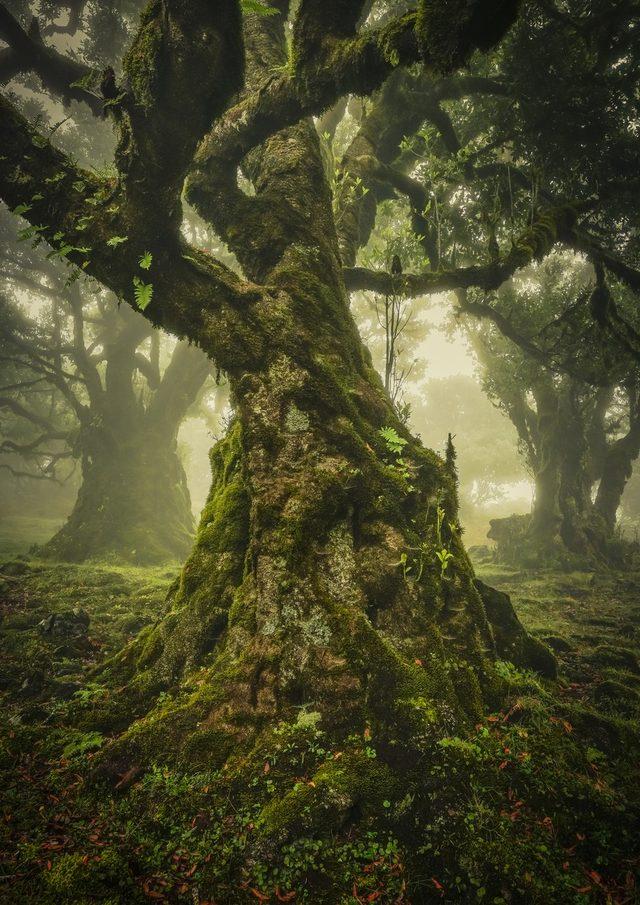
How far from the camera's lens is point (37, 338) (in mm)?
22484

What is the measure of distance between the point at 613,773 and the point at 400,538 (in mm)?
2622

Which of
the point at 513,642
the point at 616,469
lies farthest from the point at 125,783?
the point at 616,469

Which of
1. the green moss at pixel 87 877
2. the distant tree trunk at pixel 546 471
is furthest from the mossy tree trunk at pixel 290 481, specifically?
the distant tree trunk at pixel 546 471

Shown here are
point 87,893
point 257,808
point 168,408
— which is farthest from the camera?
point 168,408

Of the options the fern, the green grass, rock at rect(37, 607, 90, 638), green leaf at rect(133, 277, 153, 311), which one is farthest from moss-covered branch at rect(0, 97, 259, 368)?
the green grass

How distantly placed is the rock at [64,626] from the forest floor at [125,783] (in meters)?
0.02

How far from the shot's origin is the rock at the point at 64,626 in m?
6.72

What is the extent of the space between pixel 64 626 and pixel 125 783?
14.4 feet

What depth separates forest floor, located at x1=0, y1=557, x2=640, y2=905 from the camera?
259cm

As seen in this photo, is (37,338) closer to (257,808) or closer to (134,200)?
(134,200)

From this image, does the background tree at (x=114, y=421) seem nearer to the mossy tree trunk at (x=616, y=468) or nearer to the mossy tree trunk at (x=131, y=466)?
the mossy tree trunk at (x=131, y=466)

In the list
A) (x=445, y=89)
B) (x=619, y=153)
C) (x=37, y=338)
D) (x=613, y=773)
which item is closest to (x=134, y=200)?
(x=613, y=773)

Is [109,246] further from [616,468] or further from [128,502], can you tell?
[616,468]

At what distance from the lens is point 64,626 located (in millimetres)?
6820
